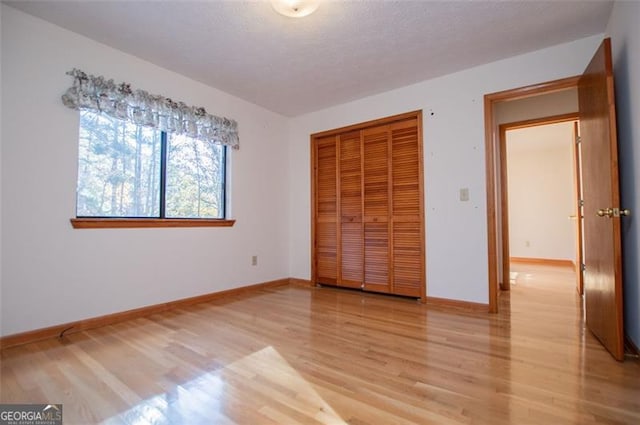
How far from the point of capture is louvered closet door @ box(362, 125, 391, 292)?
11.2 feet

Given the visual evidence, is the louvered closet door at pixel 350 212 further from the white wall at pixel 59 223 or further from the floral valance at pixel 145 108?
the white wall at pixel 59 223

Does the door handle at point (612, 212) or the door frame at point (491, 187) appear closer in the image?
the door handle at point (612, 212)

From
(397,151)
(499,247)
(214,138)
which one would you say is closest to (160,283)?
(214,138)

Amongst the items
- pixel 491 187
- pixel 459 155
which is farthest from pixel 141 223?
pixel 491 187

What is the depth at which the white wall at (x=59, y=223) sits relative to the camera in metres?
2.01

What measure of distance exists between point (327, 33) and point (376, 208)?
6.12 ft

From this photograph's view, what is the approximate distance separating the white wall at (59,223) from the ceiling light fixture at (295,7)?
1.54m

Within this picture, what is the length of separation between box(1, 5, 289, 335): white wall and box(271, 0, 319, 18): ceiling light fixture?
1541 millimetres

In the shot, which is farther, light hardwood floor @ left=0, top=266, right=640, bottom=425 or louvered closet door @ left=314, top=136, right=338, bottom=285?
louvered closet door @ left=314, top=136, right=338, bottom=285

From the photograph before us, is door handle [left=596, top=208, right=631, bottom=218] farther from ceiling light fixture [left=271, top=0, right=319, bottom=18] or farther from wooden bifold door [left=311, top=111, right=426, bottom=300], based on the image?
ceiling light fixture [left=271, top=0, right=319, bottom=18]

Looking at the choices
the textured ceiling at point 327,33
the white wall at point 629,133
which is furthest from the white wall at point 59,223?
the white wall at point 629,133

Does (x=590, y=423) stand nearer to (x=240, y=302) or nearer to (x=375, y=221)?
(x=375, y=221)

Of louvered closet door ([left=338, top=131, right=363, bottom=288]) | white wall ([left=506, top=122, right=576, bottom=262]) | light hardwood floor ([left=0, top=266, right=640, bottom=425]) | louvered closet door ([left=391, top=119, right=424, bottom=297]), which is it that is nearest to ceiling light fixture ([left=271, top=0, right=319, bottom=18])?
louvered closet door ([left=391, top=119, right=424, bottom=297])

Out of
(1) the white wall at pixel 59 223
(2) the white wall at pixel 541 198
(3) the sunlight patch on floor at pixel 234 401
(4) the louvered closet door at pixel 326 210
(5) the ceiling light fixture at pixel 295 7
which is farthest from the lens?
(2) the white wall at pixel 541 198
